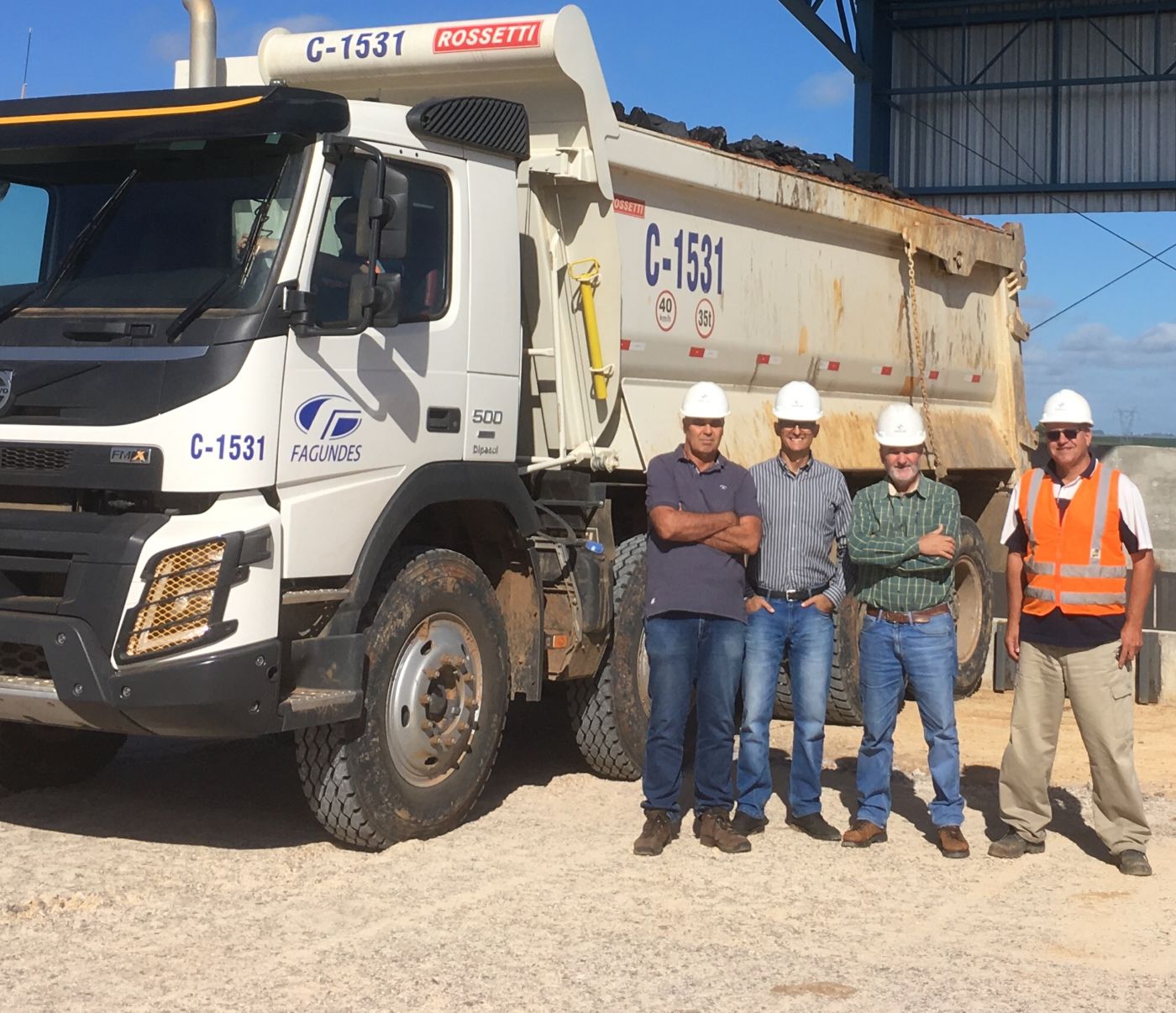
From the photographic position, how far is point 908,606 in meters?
7.00

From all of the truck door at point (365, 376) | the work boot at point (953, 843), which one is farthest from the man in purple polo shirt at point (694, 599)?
the truck door at point (365, 376)

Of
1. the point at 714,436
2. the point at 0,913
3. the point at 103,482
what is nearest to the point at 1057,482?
the point at 714,436

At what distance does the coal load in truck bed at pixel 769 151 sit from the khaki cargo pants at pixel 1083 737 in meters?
3.19

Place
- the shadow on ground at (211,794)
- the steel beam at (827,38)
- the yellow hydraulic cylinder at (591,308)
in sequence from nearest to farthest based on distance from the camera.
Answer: the shadow on ground at (211,794) → the yellow hydraulic cylinder at (591,308) → the steel beam at (827,38)

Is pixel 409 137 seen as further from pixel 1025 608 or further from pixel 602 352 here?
pixel 1025 608

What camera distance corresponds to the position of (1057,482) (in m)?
6.98

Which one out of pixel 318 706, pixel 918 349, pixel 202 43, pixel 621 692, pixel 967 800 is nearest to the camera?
pixel 318 706

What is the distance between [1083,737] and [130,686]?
378cm

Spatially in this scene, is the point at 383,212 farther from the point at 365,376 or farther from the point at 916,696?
the point at 916,696

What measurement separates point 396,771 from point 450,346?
1.73 metres

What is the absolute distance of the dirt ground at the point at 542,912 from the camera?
517 centimetres

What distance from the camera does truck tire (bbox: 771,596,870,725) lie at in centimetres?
1006

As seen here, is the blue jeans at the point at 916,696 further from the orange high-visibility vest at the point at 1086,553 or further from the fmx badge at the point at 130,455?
the fmx badge at the point at 130,455

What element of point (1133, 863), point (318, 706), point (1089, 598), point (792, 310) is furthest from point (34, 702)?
point (792, 310)
